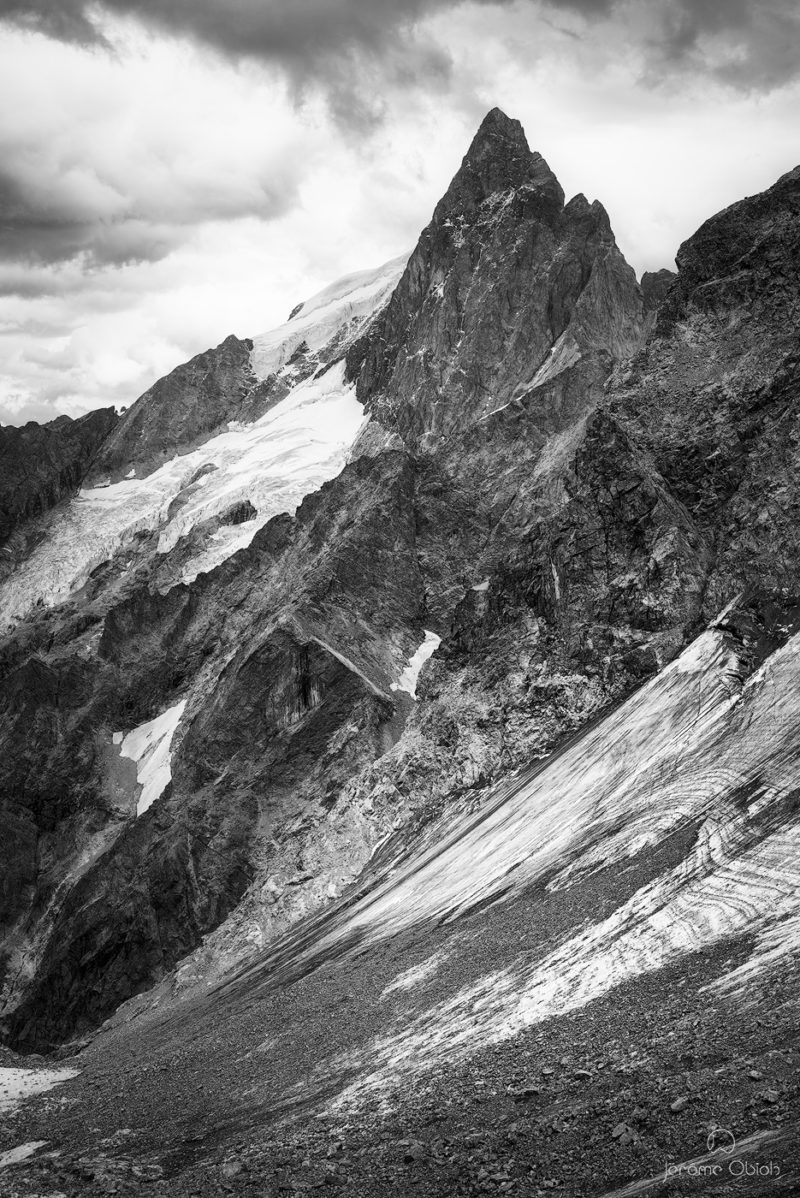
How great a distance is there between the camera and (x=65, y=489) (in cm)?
18138

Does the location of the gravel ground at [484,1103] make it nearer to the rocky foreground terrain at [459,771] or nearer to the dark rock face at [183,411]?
the rocky foreground terrain at [459,771]

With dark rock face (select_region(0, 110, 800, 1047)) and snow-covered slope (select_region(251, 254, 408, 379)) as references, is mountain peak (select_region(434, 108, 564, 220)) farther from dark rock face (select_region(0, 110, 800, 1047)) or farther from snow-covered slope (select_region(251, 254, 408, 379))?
snow-covered slope (select_region(251, 254, 408, 379))

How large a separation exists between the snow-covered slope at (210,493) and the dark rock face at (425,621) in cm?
1868

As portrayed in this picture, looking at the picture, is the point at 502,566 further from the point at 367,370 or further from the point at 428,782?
the point at 367,370

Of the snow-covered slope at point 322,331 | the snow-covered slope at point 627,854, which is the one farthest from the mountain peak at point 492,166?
the snow-covered slope at point 627,854

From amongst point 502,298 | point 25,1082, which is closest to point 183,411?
point 502,298

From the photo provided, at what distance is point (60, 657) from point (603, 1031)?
106 metres

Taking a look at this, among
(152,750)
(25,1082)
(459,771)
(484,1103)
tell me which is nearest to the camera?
(484,1103)

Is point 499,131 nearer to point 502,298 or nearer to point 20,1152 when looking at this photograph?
point 502,298

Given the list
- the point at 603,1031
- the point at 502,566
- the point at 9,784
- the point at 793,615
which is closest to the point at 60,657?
the point at 9,784

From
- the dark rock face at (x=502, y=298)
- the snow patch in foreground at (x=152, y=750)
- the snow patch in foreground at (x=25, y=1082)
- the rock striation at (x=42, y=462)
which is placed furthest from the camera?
the rock striation at (x=42, y=462)

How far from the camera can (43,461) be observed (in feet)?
609

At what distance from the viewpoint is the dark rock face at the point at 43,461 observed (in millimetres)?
178125

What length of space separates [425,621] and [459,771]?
32.1 m
